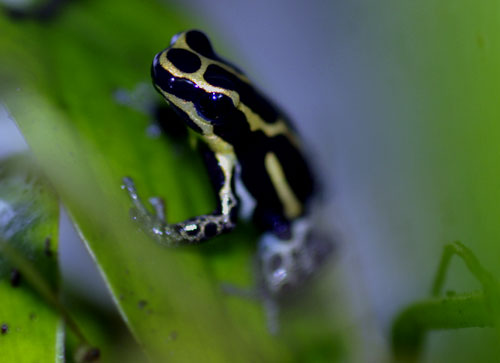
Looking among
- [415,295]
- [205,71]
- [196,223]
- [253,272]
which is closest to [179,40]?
[205,71]

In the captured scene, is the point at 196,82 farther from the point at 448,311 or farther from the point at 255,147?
the point at 448,311

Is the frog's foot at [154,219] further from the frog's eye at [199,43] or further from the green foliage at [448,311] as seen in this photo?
the green foliage at [448,311]

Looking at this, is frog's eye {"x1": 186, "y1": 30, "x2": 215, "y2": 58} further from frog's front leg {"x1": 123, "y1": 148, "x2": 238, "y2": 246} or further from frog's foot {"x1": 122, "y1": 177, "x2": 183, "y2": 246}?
frog's foot {"x1": 122, "y1": 177, "x2": 183, "y2": 246}

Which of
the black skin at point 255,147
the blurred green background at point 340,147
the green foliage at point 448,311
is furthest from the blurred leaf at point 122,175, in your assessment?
the green foliage at point 448,311

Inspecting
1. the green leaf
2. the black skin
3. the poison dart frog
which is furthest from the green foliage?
the green leaf

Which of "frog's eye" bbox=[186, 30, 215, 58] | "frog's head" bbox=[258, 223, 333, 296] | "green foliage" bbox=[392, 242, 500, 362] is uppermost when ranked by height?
"frog's eye" bbox=[186, 30, 215, 58]

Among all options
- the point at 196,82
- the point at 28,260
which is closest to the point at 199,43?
the point at 196,82
